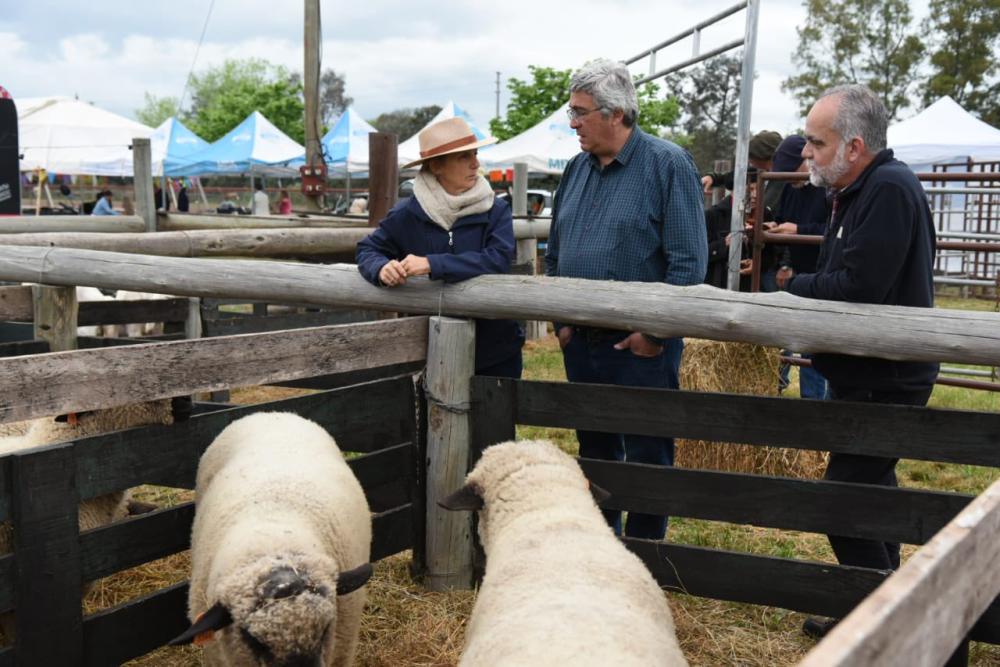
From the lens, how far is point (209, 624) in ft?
8.39

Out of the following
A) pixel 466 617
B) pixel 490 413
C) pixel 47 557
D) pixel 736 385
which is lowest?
pixel 466 617

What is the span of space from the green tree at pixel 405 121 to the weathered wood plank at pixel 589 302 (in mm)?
63199

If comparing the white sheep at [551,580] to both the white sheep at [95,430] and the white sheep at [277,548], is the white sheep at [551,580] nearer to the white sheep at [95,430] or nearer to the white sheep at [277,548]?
the white sheep at [277,548]

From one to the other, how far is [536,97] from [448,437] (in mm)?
31062

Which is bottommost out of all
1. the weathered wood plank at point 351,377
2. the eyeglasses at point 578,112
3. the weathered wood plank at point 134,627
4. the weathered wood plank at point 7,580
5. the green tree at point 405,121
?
the weathered wood plank at point 134,627

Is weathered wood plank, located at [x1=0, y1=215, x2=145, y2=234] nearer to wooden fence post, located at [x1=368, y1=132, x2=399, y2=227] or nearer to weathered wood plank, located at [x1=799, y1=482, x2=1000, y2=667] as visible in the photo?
wooden fence post, located at [x1=368, y1=132, x2=399, y2=227]

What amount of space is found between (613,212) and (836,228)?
897mm

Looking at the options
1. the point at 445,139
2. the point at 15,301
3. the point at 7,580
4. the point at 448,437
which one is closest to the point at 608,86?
the point at 445,139

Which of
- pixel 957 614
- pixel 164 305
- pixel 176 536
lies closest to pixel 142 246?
pixel 164 305

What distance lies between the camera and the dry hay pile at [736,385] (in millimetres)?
5363

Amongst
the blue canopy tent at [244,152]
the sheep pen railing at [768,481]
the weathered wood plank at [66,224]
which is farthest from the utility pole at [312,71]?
the blue canopy tent at [244,152]

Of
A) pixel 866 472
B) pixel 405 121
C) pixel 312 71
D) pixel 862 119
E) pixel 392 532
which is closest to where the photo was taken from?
pixel 862 119

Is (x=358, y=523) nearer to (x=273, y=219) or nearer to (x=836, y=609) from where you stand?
(x=836, y=609)

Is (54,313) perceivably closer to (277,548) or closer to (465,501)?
(277,548)
